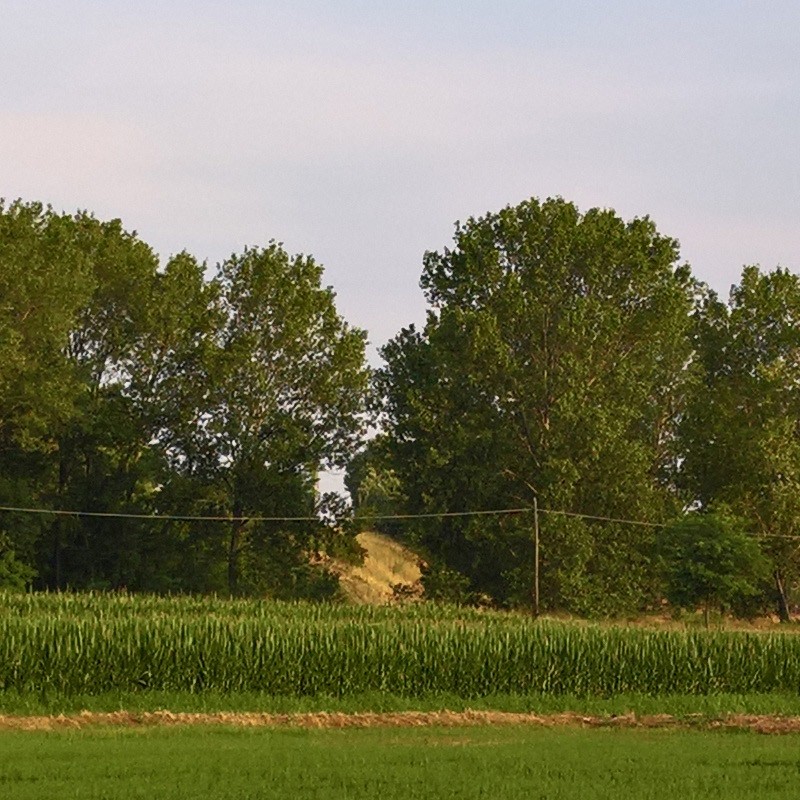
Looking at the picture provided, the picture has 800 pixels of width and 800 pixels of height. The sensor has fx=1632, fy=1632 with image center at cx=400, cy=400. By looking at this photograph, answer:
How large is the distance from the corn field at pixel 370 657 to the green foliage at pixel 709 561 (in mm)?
22483

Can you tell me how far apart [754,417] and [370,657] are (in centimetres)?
4337

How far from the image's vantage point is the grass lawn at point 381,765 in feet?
72.0

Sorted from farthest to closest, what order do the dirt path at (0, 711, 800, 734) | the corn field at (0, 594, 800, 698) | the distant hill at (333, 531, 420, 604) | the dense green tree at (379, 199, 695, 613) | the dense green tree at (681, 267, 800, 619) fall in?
the distant hill at (333, 531, 420, 604)
the dense green tree at (681, 267, 800, 619)
the dense green tree at (379, 199, 695, 613)
the corn field at (0, 594, 800, 698)
the dirt path at (0, 711, 800, 734)

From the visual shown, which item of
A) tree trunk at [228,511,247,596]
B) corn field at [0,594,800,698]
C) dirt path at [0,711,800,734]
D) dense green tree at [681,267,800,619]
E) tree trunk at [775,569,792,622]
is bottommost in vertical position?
dirt path at [0,711,800,734]

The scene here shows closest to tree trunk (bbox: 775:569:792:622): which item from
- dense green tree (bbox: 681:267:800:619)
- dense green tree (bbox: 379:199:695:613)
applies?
dense green tree (bbox: 681:267:800:619)

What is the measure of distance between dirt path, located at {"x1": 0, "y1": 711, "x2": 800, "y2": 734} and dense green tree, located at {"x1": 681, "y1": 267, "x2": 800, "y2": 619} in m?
40.0

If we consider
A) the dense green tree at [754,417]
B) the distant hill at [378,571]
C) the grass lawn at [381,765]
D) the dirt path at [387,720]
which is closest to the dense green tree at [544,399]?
the dense green tree at [754,417]

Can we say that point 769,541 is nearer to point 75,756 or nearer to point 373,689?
point 373,689

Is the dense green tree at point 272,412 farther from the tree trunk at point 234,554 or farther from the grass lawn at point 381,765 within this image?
the grass lawn at point 381,765

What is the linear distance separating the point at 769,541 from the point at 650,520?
7.26 metres

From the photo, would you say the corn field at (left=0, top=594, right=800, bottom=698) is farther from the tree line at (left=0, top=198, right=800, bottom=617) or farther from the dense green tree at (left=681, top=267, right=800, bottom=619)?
the dense green tree at (left=681, top=267, right=800, bottom=619)

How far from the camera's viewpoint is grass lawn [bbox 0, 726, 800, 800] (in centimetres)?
2194

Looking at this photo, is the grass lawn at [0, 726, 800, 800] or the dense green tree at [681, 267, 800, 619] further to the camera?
the dense green tree at [681, 267, 800, 619]

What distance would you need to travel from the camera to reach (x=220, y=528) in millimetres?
74750
